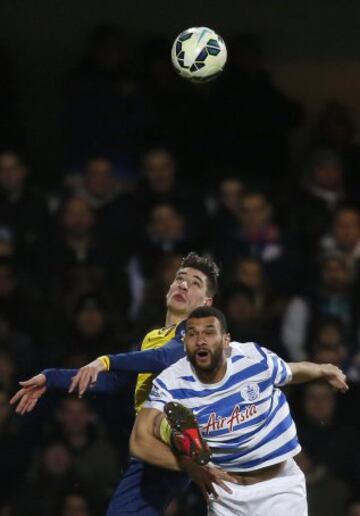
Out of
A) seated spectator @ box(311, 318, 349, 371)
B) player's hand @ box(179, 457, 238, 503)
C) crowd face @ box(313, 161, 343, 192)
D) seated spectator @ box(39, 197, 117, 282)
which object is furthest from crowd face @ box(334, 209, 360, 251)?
player's hand @ box(179, 457, 238, 503)

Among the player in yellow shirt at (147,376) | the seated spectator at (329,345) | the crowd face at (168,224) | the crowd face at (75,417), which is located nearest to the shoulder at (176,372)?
the player in yellow shirt at (147,376)

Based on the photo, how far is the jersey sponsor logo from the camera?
759 centimetres

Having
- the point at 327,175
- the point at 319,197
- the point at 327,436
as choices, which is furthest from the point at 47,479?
the point at 327,175

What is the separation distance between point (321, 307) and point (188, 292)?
2.50 meters

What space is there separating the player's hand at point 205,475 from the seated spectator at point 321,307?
2.99 metres

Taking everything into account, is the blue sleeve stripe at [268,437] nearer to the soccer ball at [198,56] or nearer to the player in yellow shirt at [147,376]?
the player in yellow shirt at [147,376]

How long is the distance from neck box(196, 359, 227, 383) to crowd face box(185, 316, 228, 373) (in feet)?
0.13

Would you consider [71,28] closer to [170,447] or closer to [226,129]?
[226,129]

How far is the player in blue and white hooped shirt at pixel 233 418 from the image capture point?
7523mm

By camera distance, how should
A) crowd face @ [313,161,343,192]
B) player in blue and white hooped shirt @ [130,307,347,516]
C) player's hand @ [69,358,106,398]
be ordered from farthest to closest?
1. crowd face @ [313,161,343,192]
2. player in blue and white hooped shirt @ [130,307,347,516]
3. player's hand @ [69,358,106,398]

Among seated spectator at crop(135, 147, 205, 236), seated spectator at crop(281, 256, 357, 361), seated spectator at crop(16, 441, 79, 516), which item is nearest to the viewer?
seated spectator at crop(16, 441, 79, 516)

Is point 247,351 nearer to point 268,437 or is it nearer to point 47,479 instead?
point 268,437

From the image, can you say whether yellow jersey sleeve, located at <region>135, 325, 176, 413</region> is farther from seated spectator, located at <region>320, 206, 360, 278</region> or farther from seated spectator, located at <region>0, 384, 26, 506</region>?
seated spectator, located at <region>320, 206, 360, 278</region>

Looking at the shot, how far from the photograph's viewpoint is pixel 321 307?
10.6 m
